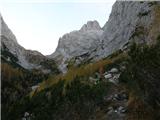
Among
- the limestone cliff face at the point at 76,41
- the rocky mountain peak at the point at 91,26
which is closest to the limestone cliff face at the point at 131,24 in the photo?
the limestone cliff face at the point at 76,41

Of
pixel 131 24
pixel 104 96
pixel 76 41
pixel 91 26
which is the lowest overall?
pixel 104 96

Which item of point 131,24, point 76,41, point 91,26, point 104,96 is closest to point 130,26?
point 131,24

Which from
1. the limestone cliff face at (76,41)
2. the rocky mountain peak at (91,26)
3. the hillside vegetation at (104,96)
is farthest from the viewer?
the rocky mountain peak at (91,26)

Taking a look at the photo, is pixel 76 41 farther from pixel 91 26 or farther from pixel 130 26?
pixel 130 26

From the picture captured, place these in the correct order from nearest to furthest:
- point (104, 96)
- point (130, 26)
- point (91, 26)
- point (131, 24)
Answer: point (104, 96), point (130, 26), point (131, 24), point (91, 26)

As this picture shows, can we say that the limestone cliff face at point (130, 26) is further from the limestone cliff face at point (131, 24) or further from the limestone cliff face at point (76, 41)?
the limestone cliff face at point (76, 41)

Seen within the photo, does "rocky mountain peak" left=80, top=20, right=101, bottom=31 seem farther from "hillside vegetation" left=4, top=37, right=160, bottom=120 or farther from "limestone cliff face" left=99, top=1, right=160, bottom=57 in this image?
"hillside vegetation" left=4, top=37, right=160, bottom=120

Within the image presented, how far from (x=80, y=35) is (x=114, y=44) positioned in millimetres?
90824

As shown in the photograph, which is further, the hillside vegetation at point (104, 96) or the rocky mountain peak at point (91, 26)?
the rocky mountain peak at point (91, 26)

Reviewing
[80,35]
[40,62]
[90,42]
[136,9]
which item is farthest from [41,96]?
[80,35]

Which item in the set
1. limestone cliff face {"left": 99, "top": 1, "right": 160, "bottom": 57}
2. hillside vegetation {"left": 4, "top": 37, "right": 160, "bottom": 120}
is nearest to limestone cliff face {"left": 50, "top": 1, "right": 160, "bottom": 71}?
limestone cliff face {"left": 99, "top": 1, "right": 160, "bottom": 57}

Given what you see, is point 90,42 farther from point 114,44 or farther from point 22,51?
point 114,44

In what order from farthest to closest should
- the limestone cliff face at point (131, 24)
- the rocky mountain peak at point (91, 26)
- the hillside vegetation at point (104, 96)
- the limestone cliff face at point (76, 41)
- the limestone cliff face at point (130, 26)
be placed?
1. the rocky mountain peak at point (91, 26)
2. the limestone cliff face at point (76, 41)
3. the limestone cliff face at point (131, 24)
4. the limestone cliff face at point (130, 26)
5. the hillside vegetation at point (104, 96)

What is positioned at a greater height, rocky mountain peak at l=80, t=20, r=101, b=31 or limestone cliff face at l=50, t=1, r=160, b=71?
rocky mountain peak at l=80, t=20, r=101, b=31
